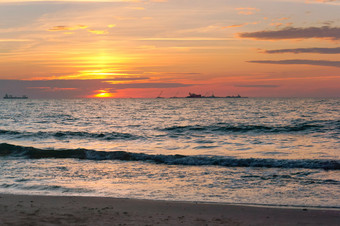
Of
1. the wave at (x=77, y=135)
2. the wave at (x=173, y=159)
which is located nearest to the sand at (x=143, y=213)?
the wave at (x=173, y=159)

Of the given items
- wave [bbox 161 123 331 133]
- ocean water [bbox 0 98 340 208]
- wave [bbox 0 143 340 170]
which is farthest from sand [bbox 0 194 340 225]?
wave [bbox 161 123 331 133]

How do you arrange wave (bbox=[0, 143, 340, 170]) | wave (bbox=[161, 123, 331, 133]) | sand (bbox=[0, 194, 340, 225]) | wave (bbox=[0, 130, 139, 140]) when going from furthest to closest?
wave (bbox=[161, 123, 331, 133])
wave (bbox=[0, 130, 139, 140])
wave (bbox=[0, 143, 340, 170])
sand (bbox=[0, 194, 340, 225])

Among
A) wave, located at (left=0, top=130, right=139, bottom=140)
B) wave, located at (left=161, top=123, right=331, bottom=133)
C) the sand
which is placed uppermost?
the sand

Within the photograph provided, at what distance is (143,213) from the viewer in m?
8.66

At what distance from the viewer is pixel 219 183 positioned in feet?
40.4

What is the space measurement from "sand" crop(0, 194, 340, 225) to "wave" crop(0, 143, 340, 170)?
294 inches

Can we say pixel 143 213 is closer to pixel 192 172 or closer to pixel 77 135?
pixel 192 172

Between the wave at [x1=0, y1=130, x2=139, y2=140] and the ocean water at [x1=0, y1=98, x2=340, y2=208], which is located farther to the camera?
the wave at [x1=0, y1=130, x2=139, y2=140]

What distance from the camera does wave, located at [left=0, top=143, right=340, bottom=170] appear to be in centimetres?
1628

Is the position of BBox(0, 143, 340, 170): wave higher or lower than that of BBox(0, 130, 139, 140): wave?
higher

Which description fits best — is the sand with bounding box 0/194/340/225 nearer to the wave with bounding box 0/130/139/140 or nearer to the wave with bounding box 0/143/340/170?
the wave with bounding box 0/143/340/170

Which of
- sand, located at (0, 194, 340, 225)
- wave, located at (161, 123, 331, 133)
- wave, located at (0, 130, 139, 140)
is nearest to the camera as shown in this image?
sand, located at (0, 194, 340, 225)

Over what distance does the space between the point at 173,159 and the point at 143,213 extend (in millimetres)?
9588

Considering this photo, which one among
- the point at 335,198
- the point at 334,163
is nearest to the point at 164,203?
the point at 335,198
